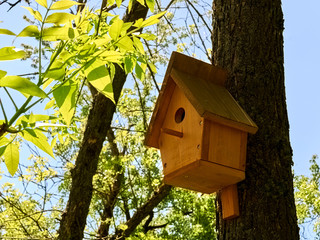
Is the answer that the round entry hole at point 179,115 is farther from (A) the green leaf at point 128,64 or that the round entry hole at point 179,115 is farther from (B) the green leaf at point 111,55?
(B) the green leaf at point 111,55

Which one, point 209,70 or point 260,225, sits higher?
point 209,70

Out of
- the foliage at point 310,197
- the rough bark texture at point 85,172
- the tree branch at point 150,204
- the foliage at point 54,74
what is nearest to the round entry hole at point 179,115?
the foliage at point 54,74

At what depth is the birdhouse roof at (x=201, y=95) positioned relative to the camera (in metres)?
2.03

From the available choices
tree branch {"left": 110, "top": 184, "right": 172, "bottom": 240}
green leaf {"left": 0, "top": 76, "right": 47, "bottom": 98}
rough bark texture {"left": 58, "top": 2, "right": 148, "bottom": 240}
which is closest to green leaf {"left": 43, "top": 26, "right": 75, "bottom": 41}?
green leaf {"left": 0, "top": 76, "right": 47, "bottom": 98}

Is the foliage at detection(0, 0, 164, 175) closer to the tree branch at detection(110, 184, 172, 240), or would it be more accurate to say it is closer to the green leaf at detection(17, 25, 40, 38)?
the green leaf at detection(17, 25, 40, 38)

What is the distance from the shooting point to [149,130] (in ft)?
8.11

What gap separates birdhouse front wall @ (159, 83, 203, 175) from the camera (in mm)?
2059

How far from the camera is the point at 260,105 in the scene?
2176mm

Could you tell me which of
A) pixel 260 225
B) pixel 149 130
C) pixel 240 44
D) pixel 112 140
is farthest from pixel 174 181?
pixel 112 140

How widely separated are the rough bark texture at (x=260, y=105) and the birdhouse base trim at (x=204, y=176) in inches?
3.1

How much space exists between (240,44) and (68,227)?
2.56 m

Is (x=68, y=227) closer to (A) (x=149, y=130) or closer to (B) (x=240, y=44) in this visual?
(A) (x=149, y=130)

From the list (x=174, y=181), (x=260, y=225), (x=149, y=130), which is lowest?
(x=260, y=225)

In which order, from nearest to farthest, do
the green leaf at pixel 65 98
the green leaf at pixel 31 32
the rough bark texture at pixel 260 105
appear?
the green leaf at pixel 31 32 < the green leaf at pixel 65 98 < the rough bark texture at pixel 260 105
